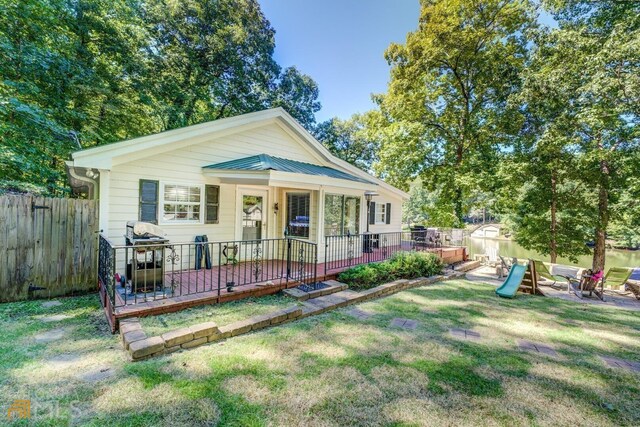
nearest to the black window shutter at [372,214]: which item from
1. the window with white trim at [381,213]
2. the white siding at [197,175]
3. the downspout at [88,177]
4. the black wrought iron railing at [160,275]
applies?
the window with white trim at [381,213]

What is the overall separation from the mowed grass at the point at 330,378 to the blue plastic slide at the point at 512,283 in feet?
7.74

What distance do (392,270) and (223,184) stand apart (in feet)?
17.1

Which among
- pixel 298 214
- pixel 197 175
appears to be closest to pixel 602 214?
pixel 298 214

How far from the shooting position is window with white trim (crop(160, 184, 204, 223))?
6.59 meters

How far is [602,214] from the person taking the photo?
11555mm

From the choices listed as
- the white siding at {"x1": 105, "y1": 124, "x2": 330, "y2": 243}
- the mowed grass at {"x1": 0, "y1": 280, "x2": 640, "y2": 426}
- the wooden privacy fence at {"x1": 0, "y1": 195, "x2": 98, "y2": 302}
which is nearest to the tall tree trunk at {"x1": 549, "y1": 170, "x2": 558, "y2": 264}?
the mowed grass at {"x1": 0, "y1": 280, "x2": 640, "y2": 426}

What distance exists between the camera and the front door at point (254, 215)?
7.97 m

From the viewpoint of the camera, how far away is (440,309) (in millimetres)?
5598

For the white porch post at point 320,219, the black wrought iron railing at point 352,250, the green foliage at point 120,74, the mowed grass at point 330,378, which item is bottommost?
the mowed grass at point 330,378

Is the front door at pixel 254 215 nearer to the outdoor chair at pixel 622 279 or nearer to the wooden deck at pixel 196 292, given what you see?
the wooden deck at pixel 196 292

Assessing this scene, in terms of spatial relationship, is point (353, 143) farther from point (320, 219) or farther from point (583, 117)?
point (320, 219)

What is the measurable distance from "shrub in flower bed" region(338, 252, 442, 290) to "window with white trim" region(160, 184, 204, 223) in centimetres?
409

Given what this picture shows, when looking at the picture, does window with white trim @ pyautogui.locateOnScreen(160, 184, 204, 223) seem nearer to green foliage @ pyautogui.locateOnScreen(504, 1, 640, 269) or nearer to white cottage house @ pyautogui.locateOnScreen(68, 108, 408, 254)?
white cottage house @ pyautogui.locateOnScreen(68, 108, 408, 254)

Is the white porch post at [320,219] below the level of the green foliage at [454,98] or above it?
below
